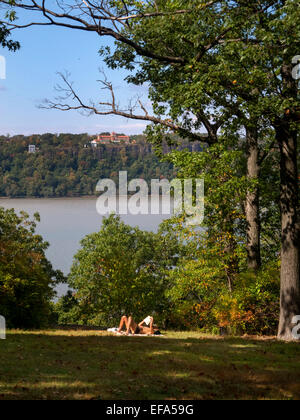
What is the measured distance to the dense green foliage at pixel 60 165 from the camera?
9788 cm

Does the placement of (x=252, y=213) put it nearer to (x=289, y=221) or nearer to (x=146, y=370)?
(x=289, y=221)

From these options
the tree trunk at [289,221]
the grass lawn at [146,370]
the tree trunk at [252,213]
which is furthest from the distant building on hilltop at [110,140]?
the grass lawn at [146,370]

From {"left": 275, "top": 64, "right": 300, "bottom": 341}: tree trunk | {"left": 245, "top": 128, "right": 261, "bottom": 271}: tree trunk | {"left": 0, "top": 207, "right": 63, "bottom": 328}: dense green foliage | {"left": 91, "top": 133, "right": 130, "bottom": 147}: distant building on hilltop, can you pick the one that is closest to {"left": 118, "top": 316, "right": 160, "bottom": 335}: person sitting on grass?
{"left": 275, "top": 64, "right": 300, "bottom": 341}: tree trunk

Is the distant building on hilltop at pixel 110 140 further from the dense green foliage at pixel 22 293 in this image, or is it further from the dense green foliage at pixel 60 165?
the dense green foliage at pixel 22 293

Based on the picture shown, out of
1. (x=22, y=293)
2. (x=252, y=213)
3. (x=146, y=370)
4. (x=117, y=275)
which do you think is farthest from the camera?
(x=117, y=275)

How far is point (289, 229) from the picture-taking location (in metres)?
13.3

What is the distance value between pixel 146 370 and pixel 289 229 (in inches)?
265

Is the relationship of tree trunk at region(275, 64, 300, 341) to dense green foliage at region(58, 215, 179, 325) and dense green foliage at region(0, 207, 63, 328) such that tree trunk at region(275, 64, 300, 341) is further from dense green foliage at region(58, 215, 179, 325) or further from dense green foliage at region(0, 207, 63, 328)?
dense green foliage at region(58, 215, 179, 325)

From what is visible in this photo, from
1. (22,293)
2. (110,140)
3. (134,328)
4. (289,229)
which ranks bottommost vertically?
(134,328)

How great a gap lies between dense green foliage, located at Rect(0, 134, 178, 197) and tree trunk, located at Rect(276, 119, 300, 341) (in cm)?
7724

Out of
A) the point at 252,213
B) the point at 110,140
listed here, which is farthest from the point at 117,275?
the point at 110,140

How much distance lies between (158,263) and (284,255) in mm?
32555
